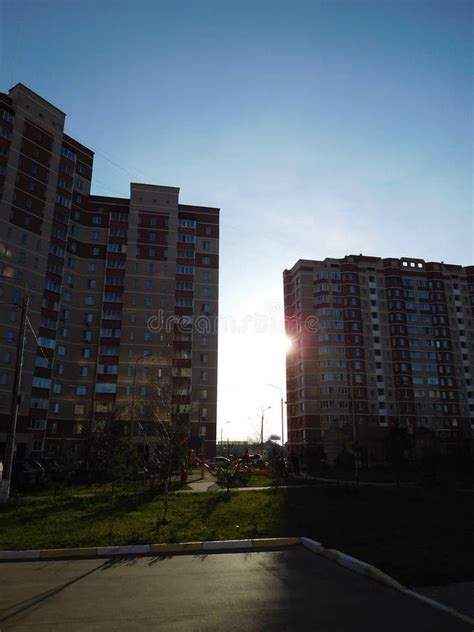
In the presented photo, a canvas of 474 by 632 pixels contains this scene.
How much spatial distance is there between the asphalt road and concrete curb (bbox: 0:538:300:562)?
42cm

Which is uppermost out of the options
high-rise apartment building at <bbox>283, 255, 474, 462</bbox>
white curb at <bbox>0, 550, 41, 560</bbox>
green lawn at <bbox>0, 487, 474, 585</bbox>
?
high-rise apartment building at <bbox>283, 255, 474, 462</bbox>

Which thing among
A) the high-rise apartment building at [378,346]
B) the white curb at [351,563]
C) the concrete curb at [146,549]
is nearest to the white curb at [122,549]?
the concrete curb at [146,549]

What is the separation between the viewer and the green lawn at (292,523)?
30.0 feet

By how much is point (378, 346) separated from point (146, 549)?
7955 cm

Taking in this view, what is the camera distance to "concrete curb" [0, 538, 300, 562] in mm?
9758

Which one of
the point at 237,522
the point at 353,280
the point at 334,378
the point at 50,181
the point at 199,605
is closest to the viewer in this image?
the point at 199,605

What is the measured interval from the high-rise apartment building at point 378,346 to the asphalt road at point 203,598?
69.4 metres

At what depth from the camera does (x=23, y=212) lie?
5719 cm

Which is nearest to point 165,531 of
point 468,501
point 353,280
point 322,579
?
point 322,579

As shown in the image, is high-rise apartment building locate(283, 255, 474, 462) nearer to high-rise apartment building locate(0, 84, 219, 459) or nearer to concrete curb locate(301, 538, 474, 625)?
high-rise apartment building locate(0, 84, 219, 459)

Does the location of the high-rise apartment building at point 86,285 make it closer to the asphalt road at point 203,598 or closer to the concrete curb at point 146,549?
the concrete curb at point 146,549

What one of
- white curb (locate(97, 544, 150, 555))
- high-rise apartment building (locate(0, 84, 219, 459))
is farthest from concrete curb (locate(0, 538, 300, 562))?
high-rise apartment building (locate(0, 84, 219, 459))

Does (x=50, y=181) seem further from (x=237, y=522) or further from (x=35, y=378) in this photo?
(x=237, y=522)

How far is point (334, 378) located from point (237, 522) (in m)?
67.9
